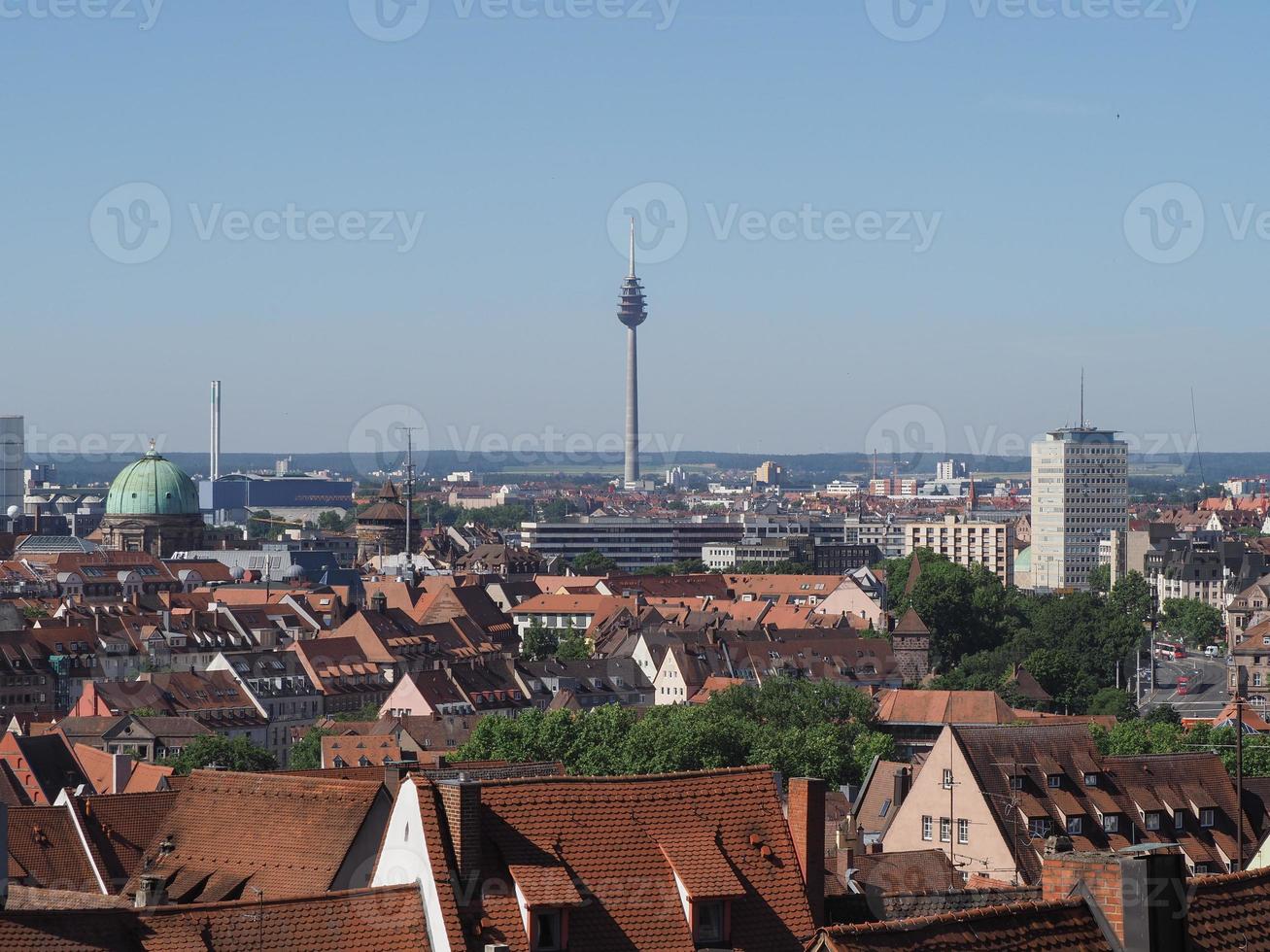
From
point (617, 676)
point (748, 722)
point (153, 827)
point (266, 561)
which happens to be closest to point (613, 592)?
point (266, 561)

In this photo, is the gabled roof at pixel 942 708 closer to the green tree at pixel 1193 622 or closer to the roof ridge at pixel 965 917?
the roof ridge at pixel 965 917

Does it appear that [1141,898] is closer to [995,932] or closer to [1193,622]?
[995,932]

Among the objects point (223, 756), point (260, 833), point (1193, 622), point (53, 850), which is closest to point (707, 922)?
point (260, 833)

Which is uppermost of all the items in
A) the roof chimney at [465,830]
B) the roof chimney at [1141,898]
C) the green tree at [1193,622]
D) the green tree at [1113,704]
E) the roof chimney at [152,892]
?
the roof chimney at [1141,898]

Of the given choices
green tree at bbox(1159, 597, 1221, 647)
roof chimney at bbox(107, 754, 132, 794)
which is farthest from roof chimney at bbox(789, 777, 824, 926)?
green tree at bbox(1159, 597, 1221, 647)

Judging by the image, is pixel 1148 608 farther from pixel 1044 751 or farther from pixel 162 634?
pixel 1044 751

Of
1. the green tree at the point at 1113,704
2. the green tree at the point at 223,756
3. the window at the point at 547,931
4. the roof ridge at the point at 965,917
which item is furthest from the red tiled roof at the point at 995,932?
the green tree at the point at 1113,704
